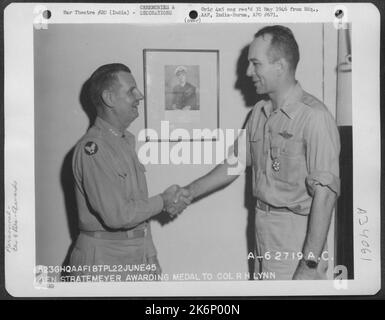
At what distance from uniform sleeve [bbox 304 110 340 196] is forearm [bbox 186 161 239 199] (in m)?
0.13

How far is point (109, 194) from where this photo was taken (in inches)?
35.1

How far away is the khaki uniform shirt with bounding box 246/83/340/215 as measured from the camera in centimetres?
90

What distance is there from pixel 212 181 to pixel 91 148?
0.21 metres

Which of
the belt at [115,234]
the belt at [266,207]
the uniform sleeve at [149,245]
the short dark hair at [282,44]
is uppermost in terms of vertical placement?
the short dark hair at [282,44]

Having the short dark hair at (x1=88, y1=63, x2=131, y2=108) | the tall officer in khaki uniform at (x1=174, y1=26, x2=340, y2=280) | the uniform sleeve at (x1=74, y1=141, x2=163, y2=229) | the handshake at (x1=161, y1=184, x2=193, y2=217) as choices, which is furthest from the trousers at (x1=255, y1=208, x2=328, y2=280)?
the short dark hair at (x1=88, y1=63, x2=131, y2=108)

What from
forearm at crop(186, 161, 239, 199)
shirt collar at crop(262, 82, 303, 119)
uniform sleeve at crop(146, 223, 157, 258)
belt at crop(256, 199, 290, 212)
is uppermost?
shirt collar at crop(262, 82, 303, 119)

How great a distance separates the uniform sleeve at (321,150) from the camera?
2.95 feet

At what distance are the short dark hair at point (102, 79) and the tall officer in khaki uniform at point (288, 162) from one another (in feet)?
0.73

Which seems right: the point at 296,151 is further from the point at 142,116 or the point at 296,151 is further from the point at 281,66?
the point at 142,116

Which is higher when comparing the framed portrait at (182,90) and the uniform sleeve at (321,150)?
the framed portrait at (182,90)

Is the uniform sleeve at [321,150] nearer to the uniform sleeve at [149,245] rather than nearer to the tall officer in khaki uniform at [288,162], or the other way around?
the tall officer in khaki uniform at [288,162]

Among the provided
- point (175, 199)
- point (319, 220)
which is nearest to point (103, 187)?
point (175, 199)

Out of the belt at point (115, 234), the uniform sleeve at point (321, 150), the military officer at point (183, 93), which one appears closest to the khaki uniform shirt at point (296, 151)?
the uniform sleeve at point (321, 150)

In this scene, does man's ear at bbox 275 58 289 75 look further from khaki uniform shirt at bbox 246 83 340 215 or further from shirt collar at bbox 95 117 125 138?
shirt collar at bbox 95 117 125 138
